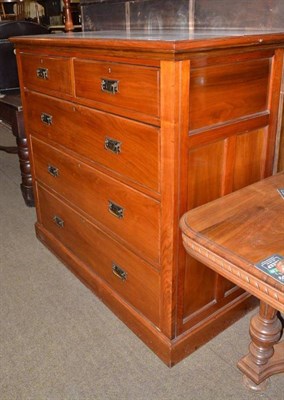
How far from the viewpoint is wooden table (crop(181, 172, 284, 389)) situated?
3.31 feet

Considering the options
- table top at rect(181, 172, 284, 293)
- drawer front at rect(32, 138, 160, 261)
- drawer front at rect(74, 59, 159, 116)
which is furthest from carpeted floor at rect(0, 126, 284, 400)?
drawer front at rect(74, 59, 159, 116)

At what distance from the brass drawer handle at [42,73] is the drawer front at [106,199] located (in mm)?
363

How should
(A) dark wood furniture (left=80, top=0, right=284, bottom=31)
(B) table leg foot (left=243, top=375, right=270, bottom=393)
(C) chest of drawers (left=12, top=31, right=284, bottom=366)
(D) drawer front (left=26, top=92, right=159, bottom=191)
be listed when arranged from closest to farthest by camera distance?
(C) chest of drawers (left=12, top=31, right=284, bottom=366) → (D) drawer front (left=26, top=92, right=159, bottom=191) → (B) table leg foot (left=243, top=375, right=270, bottom=393) → (A) dark wood furniture (left=80, top=0, right=284, bottom=31)

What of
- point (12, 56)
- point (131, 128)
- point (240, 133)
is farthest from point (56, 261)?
point (12, 56)

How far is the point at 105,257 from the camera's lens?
6.29ft

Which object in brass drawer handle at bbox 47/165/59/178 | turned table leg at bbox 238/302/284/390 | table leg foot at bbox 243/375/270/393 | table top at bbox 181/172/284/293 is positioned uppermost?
table top at bbox 181/172/284/293

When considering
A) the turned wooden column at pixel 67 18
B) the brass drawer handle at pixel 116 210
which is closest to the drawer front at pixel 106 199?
the brass drawer handle at pixel 116 210

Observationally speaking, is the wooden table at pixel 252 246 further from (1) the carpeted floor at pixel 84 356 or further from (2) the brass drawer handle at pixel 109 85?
Answer: (2) the brass drawer handle at pixel 109 85

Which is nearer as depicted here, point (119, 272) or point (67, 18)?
point (119, 272)

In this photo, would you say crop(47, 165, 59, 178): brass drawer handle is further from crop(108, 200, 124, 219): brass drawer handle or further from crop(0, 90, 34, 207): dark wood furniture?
crop(0, 90, 34, 207): dark wood furniture

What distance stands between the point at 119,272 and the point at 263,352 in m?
0.69

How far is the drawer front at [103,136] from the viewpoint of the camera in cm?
142

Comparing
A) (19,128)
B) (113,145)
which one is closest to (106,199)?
(113,145)

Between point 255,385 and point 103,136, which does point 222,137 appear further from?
point 255,385
